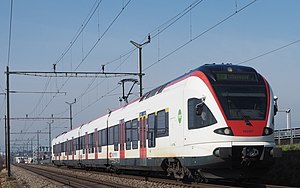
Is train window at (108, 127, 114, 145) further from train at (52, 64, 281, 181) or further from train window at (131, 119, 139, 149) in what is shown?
train at (52, 64, 281, 181)

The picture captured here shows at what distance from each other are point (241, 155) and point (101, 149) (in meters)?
18.5

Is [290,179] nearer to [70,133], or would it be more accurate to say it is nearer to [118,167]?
[118,167]

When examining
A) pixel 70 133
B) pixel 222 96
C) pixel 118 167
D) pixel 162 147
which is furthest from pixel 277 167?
pixel 70 133

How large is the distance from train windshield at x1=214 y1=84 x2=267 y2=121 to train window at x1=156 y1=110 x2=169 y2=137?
375 centimetres

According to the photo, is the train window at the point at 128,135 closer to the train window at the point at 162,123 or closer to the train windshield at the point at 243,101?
the train window at the point at 162,123

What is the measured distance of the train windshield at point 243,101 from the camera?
52.9 feet

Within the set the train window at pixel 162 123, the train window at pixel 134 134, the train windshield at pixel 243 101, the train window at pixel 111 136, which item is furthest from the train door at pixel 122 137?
the train windshield at pixel 243 101

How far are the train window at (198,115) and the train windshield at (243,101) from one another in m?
0.55

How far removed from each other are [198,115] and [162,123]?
3741 mm

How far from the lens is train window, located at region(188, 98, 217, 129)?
1633 cm

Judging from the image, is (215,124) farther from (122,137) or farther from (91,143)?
(91,143)

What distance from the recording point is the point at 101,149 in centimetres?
3338

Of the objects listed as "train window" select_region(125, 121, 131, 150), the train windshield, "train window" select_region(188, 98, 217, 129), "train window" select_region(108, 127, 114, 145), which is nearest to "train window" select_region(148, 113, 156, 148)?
"train window" select_region(125, 121, 131, 150)

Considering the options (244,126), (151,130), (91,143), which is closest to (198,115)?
(244,126)
